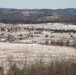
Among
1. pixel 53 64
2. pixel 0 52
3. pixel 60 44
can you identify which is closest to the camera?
pixel 53 64

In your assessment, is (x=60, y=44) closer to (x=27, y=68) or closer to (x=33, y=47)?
(x=33, y=47)

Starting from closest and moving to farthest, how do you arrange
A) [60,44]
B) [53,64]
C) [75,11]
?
[53,64], [60,44], [75,11]

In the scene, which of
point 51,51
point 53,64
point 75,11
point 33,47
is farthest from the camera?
point 75,11

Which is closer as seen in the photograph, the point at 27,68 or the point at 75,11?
the point at 27,68

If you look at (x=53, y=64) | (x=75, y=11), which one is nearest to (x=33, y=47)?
(x=53, y=64)

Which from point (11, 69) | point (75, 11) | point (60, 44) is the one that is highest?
point (11, 69)

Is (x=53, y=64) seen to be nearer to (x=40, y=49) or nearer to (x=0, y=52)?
(x=0, y=52)

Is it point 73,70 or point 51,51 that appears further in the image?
point 51,51

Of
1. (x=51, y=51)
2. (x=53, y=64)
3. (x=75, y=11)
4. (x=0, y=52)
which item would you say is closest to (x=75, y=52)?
(x=51, y=51)

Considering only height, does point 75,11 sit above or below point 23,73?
below
